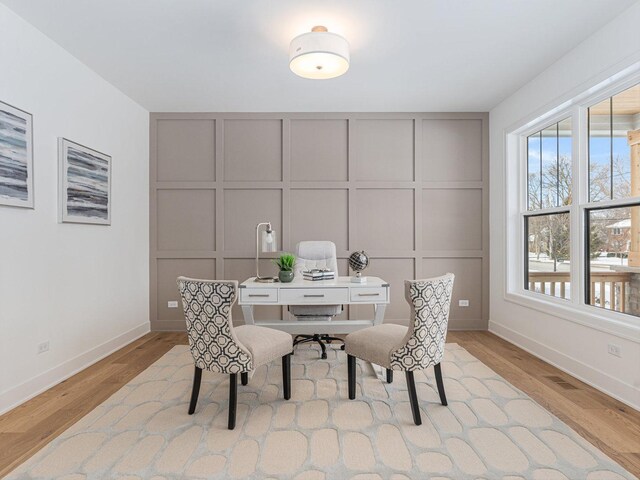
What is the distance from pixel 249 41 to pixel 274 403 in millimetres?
2669

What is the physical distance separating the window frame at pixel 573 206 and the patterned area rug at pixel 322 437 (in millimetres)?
898

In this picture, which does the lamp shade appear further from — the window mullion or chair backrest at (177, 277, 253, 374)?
the window mullion

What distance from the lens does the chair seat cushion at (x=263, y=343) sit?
2.13m

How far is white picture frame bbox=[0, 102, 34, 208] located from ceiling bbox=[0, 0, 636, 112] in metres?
0.71

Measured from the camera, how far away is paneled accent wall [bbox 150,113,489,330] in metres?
→ 4.16

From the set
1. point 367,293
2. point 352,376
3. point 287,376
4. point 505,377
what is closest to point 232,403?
point 287,376

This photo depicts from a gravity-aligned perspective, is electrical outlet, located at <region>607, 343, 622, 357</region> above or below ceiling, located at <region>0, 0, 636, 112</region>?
below

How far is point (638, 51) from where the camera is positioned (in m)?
2.23

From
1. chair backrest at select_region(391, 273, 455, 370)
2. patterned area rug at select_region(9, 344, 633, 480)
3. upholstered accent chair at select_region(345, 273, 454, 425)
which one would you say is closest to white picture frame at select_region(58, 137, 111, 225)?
patterned area rug at select_region(9, 344, 633, 480)

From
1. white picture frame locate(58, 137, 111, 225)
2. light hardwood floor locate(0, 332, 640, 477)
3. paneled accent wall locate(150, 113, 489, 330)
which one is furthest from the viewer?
paneled accent wall locate(150, 113, 489, 330)

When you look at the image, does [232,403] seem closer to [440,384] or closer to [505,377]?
[440,384]

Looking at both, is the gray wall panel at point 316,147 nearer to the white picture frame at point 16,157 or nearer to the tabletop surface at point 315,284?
the tabletop surface at point 315,284

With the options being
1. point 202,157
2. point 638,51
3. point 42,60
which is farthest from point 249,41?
point 638,51

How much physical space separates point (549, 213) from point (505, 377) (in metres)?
1.66
